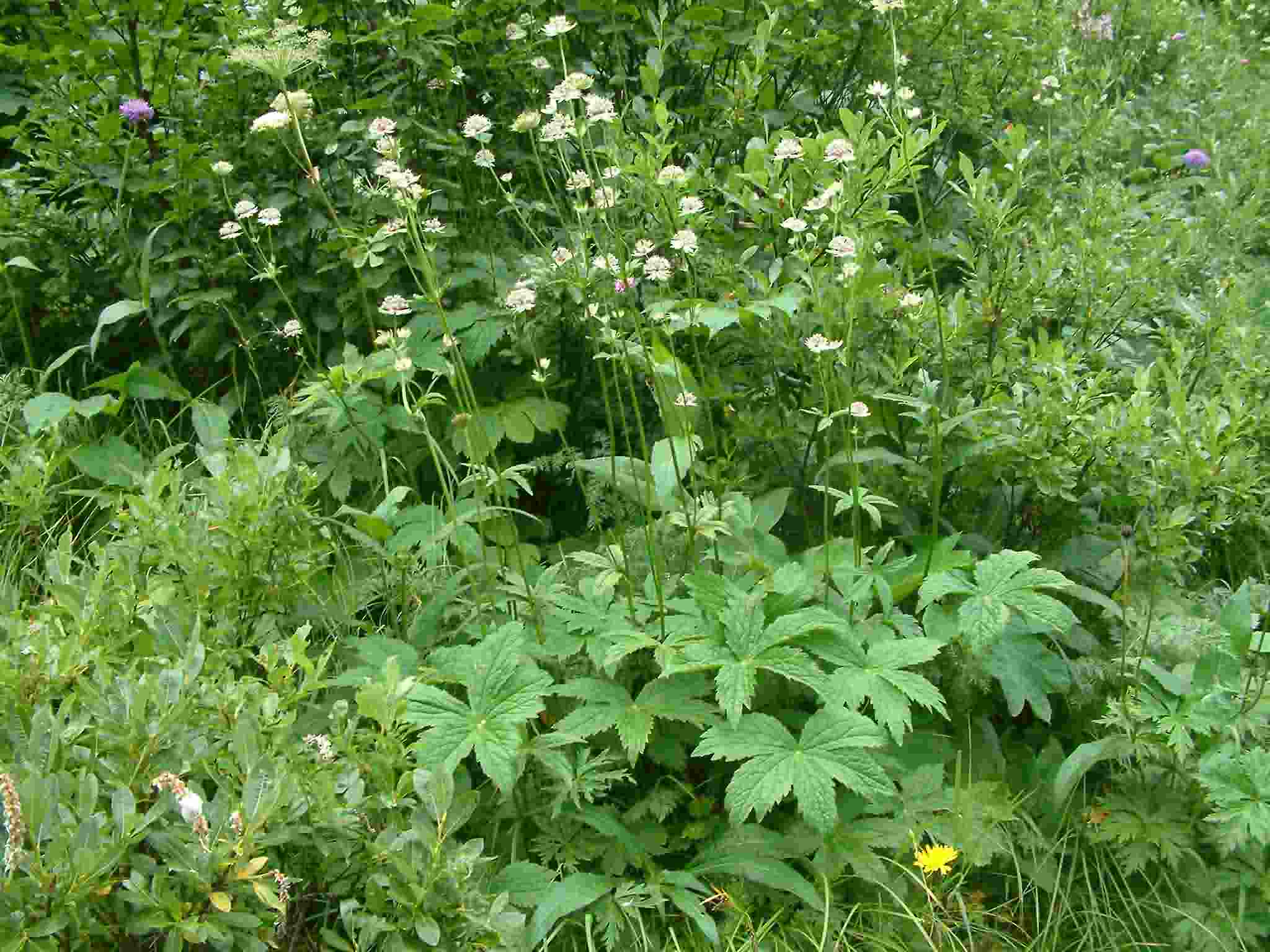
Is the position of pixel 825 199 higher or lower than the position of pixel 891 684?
higher

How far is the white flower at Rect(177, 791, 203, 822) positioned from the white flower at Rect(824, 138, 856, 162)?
1567 mm

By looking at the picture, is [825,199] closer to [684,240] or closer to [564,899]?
[684,240]

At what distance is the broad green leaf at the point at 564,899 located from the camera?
1885 millimetres

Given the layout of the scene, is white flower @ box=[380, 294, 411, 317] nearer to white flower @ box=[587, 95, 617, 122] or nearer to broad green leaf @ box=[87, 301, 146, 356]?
white flower @ box=[587, 95, 617, 122]

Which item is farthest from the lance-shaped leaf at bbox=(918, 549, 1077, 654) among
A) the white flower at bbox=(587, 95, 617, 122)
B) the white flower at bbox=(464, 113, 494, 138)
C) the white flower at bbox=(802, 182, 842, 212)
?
the white flower at bbox=(464, 113, 494, 138)

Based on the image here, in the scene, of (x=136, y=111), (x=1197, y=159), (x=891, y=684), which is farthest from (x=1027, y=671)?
(x=1197, y=159)

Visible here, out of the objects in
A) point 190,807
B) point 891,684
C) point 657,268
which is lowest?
point 891,684

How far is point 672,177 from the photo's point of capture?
89.6 inches

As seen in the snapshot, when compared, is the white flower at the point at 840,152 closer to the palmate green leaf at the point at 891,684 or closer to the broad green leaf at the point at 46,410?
the palmate green leaf at the point at 891,684

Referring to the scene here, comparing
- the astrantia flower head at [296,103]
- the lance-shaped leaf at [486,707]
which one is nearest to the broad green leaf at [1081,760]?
the lance-shaped leaf at [486,707]

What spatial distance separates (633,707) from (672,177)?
1011 mm

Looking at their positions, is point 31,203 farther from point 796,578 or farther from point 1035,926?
point 1035,926

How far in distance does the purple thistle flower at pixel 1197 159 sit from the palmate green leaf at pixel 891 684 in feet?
11.4

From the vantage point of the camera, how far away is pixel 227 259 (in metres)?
3.10
